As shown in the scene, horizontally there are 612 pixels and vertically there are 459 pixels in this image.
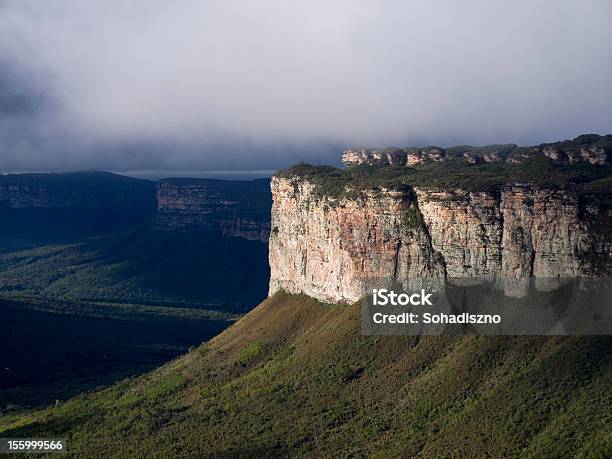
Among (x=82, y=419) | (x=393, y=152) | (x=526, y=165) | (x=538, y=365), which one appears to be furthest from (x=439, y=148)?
(x=82, y=419)

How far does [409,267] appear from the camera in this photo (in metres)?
82.4

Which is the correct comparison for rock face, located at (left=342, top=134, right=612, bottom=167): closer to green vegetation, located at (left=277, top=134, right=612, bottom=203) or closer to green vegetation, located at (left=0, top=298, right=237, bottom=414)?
green vegetation, located at (left=277, top=134, right=612, bottom=203)

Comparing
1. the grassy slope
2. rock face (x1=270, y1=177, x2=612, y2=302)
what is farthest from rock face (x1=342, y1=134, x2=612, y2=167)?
the grassy slope

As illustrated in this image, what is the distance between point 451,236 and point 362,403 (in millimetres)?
16721

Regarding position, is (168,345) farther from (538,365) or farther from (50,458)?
(538,365)

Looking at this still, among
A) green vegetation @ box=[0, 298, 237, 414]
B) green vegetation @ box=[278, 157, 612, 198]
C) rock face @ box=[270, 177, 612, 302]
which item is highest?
green vegetation @ box=[278, 157, 612, 198]

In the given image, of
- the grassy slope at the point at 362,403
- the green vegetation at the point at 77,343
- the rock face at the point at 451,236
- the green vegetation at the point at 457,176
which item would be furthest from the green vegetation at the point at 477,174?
the green vegetation at the point at 77,343

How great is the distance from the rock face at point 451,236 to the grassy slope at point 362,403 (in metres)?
5.40

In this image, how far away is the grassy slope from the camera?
6450cm

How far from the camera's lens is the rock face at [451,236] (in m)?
74.2

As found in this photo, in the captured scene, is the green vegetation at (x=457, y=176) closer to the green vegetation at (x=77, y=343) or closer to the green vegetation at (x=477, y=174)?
the green vegetation at (x=477, y=174)

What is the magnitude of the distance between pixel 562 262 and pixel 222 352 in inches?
1495

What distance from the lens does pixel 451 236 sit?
7994cm

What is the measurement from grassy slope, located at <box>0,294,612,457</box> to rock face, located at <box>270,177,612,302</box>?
5.40 meters
